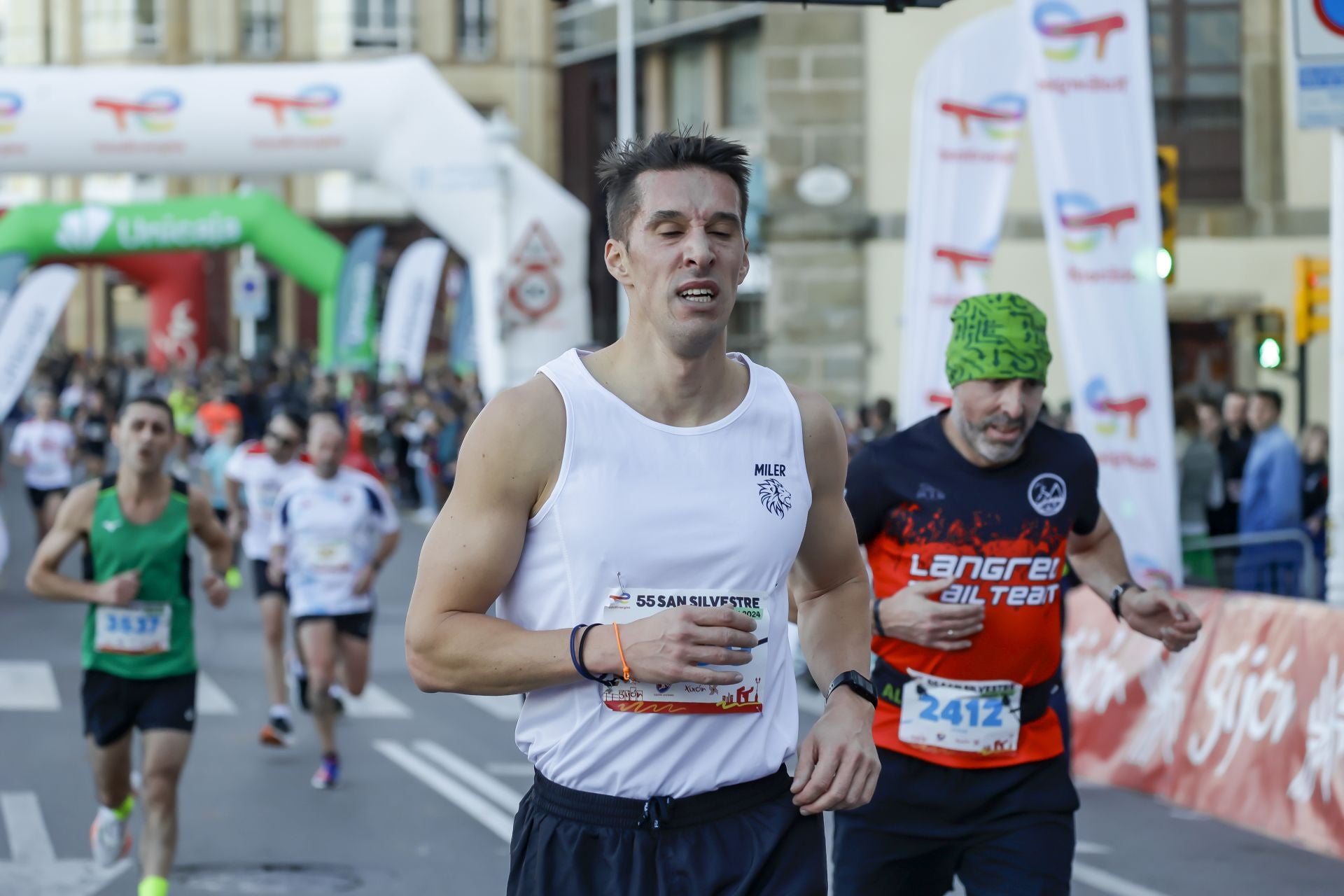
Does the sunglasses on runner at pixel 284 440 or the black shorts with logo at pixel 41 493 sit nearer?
the sunglasses on runner at pixel 284 440

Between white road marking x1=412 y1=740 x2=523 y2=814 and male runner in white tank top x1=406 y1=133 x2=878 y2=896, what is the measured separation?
18.2 ft

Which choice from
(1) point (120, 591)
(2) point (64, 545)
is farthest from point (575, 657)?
(2) point (64, 545)

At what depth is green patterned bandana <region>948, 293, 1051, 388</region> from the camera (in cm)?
476

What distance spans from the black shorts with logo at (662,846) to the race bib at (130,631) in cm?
414

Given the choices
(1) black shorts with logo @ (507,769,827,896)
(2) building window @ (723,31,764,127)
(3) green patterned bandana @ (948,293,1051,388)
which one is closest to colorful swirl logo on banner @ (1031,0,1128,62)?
(3) green patterned bandana @ (948,293,1051,388)

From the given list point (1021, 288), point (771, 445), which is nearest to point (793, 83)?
point (1021, 288)

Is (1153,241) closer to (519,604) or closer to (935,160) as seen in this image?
(935,160)

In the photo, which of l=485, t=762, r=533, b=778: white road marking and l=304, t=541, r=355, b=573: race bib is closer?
l=485, t=762, r=533, b=778: white road marking

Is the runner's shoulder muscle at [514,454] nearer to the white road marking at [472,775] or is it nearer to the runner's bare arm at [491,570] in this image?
the runner's bare arm at [491,570]

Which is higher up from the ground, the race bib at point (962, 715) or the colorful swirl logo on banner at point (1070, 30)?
the colorful swirl logo on banner at point (1070, 30)

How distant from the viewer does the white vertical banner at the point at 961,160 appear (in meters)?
12.3

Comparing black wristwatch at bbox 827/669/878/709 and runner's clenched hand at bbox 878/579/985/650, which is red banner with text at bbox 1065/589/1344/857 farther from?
black wristwatch at bbox 827/669/878/709

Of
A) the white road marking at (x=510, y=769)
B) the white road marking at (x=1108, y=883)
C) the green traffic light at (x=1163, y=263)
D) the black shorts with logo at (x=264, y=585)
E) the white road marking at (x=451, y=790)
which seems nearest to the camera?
the white road marking at (x=1108, y=883)

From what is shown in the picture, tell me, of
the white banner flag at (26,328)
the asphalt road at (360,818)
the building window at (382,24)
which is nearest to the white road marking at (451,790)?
the asphalt road at (360,818)
